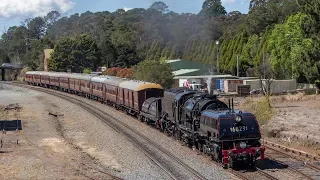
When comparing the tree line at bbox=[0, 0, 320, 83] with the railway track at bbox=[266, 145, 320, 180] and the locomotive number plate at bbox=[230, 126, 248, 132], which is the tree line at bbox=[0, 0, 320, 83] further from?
the locomotive number plate at bbox=[230, 126, 248, 132]

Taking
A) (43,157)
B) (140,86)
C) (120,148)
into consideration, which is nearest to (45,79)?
(140,86)

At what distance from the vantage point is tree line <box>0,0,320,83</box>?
2188 inches

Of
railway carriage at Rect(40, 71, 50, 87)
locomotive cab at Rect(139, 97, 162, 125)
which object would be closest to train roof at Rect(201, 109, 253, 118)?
locomotive cab at Rect(139, 97, 162, 125)

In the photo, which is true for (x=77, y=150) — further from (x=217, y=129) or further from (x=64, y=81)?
(x=64, y=81)

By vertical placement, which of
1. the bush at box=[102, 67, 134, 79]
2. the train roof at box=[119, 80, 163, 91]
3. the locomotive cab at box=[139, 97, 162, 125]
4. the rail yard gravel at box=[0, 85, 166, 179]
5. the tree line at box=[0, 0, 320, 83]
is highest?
the tree line at box=[0, 0, 320, 83]

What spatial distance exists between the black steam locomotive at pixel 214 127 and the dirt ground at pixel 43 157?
5.05 meters

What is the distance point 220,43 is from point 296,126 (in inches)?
2718

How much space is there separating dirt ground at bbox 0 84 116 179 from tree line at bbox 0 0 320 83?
3180 cm

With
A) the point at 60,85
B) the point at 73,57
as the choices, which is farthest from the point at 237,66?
the point at 73,57

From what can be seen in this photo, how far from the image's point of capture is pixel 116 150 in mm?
24141

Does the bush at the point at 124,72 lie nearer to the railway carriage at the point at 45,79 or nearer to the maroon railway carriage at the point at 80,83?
the maroon railway carriage at the point at 80,83

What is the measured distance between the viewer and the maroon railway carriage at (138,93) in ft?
121

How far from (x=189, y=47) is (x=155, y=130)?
60.3 m

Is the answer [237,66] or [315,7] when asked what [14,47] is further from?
[315,7]
